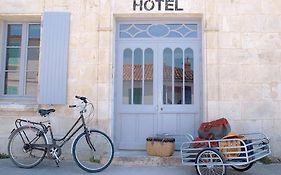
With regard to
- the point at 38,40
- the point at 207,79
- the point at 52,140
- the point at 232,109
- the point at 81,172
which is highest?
the point at 38,40

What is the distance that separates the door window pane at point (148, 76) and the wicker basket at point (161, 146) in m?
1.03

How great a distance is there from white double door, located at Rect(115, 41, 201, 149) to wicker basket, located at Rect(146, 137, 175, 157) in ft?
1.98

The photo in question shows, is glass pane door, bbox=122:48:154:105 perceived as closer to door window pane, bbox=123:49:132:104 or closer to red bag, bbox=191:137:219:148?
door window pane, bbox=123:49:132:104

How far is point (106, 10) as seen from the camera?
292 inches

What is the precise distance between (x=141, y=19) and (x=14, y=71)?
3.05 meters

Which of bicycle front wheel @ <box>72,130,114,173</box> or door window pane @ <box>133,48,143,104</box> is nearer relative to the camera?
bicycle front wheel @ <box>72,130,114,173</box>

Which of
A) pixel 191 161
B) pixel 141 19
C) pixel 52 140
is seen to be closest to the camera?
pixel 191 161

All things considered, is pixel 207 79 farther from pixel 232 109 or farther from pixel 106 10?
pixel 106 10

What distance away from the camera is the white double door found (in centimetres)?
746

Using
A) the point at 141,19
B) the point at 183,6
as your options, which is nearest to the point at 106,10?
the point at 141,19

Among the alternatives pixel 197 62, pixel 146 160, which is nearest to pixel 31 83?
pixel 146 160

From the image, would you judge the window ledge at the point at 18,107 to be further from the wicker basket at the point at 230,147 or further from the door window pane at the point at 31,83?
the wicker basket at the point at 230,147

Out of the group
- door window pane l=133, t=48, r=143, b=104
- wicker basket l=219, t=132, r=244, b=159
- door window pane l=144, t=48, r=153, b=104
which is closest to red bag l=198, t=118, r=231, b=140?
wicker basket l=219, t=132, r=244, b=159

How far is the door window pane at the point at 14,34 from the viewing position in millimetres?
7840
